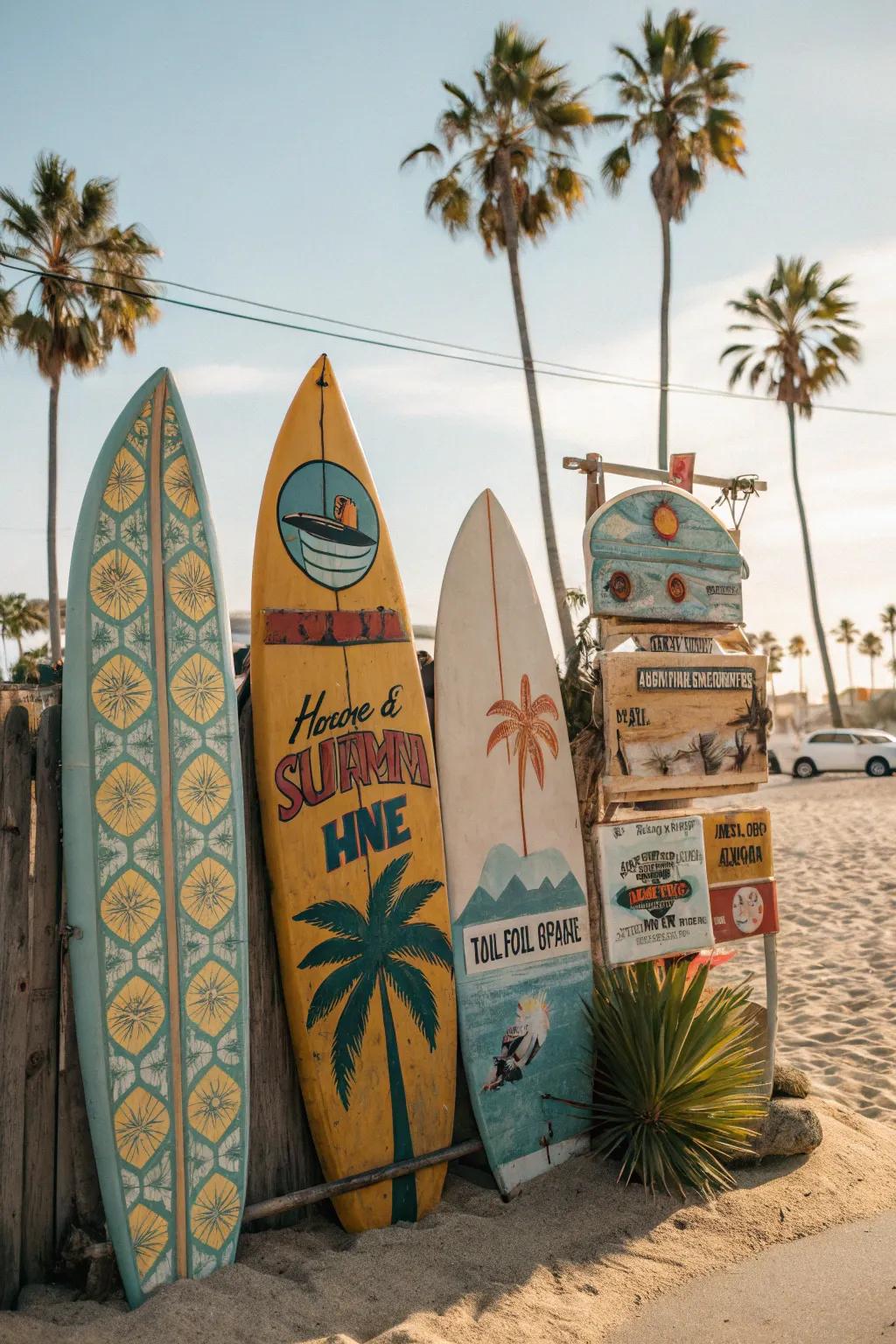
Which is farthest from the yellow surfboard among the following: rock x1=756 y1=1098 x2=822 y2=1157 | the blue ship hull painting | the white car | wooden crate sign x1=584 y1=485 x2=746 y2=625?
the white car

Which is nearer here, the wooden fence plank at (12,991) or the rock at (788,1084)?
the wooden fence plank at (12,991)

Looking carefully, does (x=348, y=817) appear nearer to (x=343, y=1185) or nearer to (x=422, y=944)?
(x=422, y=944)

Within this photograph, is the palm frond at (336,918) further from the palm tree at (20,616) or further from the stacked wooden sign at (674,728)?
the palm tree at (20,616)

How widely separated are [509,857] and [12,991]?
67.9 inches

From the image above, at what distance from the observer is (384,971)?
3.48 metres

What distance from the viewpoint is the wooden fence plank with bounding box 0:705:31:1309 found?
272cm

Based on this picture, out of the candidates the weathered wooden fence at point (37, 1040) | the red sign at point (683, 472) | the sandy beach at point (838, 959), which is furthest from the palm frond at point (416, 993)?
the red sign at point (683, 472)

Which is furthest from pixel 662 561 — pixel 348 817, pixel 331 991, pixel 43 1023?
pixel 43 1023

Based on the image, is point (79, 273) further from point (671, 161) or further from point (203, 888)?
point (203, 888)

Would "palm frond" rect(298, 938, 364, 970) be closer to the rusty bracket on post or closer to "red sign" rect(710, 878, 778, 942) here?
the rusty bracket on post

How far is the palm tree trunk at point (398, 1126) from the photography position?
11.1 feet

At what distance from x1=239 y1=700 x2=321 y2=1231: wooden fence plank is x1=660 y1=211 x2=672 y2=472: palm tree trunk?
14770 mm

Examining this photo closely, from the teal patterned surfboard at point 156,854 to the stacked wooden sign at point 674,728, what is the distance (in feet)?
5.03

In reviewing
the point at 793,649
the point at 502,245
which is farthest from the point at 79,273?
the point at 793,649
